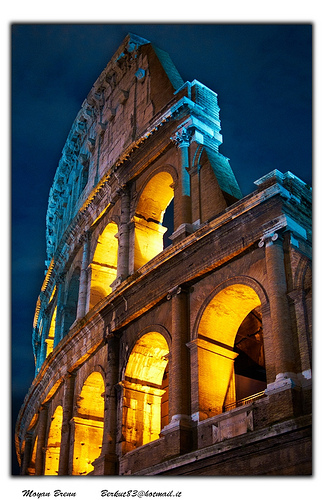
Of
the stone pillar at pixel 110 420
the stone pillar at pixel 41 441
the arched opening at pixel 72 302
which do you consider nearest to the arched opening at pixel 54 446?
the stone pillar at pixel 41 441

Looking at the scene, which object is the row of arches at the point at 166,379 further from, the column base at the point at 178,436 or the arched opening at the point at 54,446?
the column base at the point at 178,436

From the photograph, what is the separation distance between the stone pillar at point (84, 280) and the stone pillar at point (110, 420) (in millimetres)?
2965

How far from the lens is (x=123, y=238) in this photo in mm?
15781

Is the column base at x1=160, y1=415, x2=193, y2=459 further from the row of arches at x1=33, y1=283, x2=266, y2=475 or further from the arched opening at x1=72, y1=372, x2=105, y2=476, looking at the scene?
the arched opening at x1=72, y1=372, x2=105, y2=476

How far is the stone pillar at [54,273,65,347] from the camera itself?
19541mm

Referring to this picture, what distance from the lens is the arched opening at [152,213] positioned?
15641 mm

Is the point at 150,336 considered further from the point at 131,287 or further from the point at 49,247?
the point at 49,247

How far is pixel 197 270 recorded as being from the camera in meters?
12.2

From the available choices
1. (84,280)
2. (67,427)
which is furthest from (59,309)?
(67,427)

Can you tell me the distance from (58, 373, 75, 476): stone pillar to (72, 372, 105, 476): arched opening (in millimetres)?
291

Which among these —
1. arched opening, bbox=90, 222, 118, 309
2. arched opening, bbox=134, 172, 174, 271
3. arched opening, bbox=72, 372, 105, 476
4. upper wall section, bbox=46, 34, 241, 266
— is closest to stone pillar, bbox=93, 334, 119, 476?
arched opening, bbox=72, 372, 105, 476

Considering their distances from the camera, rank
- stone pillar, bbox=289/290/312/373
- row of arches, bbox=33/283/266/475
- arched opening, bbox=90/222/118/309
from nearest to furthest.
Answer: stone pillar, bbox=289/290/312/373, row of arches, bbox=33/283/266/475, arched opening, bbox=90/222/118/309
